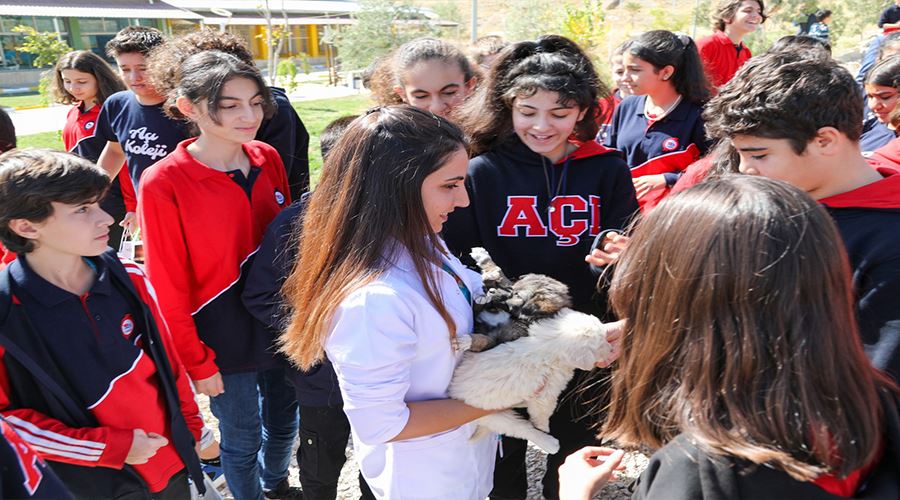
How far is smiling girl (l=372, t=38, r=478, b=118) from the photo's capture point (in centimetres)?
291

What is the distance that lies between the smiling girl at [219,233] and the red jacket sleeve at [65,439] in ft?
1.56

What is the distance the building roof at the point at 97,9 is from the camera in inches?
979

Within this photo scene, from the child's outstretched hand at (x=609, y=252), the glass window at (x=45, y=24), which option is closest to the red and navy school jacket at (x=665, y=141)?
the child's outstretched hand at (x=609, y=252)

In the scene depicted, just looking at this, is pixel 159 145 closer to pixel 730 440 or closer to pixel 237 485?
pixel 237 485

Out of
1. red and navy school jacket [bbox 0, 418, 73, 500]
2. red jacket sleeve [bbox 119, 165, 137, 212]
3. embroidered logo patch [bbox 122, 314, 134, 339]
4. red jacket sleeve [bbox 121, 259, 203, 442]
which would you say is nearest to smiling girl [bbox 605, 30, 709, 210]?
red jacket sleeve [bbox 121, 259, 203, 442]

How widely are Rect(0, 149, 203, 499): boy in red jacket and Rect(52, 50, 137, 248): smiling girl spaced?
99.6 inches

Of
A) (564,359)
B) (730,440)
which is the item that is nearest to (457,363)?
(564,359)

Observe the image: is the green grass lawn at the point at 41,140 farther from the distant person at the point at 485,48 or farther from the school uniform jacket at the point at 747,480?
the school uniform jacket at the point at 747,480

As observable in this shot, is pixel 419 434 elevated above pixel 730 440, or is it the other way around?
pixel 730 440

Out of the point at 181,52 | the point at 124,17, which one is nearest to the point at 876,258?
the point at 181,52

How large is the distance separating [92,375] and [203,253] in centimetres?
60

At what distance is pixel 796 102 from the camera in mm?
1727

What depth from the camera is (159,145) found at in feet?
11.2

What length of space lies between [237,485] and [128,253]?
6.70 ft
